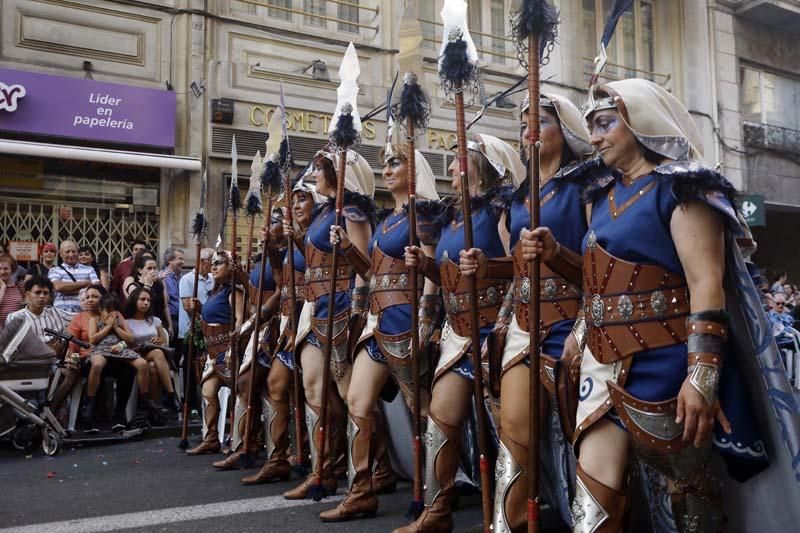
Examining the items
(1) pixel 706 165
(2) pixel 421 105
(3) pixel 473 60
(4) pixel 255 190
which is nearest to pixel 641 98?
(1) pixel 706 165

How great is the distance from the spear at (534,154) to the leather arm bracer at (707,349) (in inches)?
22.3

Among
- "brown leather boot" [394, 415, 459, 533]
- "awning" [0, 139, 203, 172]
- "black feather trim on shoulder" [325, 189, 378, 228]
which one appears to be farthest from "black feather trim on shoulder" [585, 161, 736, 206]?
→ "awning" [0, 139, 203, 172]

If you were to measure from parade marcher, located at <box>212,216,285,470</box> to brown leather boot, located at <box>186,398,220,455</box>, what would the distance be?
529 millimetres

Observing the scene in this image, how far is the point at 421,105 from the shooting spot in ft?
A: 14.5

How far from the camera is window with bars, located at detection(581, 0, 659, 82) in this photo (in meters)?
16.7

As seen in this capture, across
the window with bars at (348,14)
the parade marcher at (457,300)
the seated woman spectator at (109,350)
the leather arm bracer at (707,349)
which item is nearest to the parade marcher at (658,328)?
the leather arm bracer at (707,349)

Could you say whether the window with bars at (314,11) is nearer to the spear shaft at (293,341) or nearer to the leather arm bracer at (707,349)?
the spear shaft at (293,341)

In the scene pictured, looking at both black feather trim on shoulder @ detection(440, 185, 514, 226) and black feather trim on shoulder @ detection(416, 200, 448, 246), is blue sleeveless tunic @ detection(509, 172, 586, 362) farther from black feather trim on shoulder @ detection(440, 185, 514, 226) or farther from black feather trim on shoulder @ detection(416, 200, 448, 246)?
black feather trim on shoulder @ detection(416, 200, 448, 246)

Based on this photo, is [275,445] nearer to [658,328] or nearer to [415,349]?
[415,349]

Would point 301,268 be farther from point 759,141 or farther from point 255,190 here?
point 759,141

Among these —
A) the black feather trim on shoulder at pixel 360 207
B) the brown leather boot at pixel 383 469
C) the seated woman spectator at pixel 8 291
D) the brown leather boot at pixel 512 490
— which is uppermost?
the black feather trim on shoulder at pixel 360 207

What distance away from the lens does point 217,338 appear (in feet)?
22.9

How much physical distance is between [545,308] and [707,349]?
0.94 meters

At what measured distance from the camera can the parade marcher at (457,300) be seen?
157 inches
